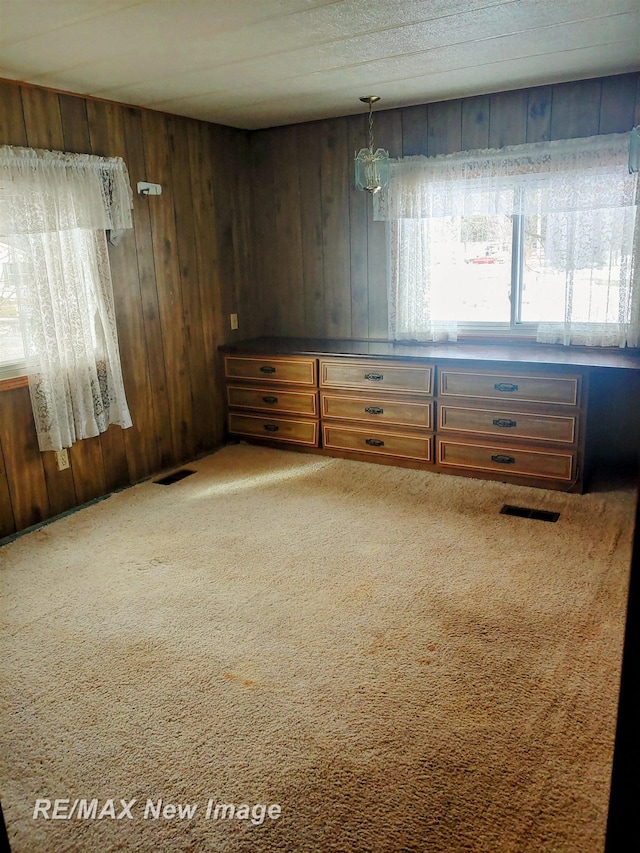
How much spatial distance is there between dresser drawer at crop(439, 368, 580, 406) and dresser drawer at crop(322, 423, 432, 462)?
1.26ft

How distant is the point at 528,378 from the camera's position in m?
3.67

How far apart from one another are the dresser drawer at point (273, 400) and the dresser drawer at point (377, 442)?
0.62ft

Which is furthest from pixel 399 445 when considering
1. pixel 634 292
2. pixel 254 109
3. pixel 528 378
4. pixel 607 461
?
pixel 254 109

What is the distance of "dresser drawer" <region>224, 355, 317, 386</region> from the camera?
4.45 metres

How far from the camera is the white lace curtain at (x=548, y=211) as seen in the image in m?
3.66

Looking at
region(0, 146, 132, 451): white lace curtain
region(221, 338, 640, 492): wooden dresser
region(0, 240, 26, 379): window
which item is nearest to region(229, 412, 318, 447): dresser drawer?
region(221, 338, 640, 492): wooden dresser

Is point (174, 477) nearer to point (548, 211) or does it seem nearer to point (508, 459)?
point (508, 459)

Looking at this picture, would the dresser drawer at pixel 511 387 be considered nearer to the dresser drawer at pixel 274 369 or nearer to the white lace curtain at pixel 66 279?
the dresser drawer at pixel 274 369

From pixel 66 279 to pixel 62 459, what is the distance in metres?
1.00

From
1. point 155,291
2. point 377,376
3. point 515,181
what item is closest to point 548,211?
point 515,181

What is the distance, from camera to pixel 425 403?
4055 mm

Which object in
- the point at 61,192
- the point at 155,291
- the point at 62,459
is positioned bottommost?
the point at 62,459

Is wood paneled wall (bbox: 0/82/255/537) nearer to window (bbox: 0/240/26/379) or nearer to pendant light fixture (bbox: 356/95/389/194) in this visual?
A: window (bbox: 0/240/26/379)

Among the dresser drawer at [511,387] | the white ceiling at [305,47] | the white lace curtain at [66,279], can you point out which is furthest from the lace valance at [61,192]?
the dresser drawer at [511,387]
